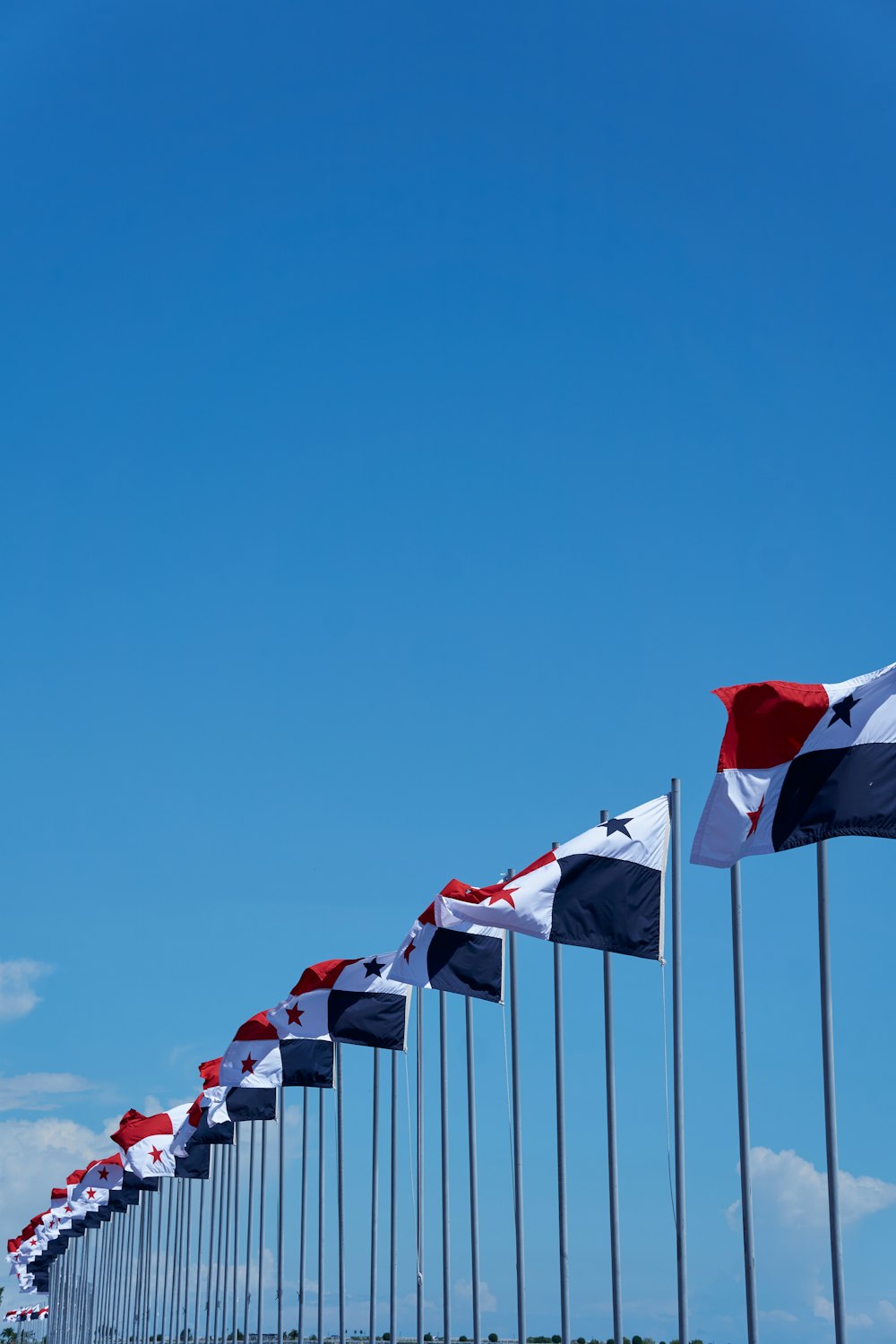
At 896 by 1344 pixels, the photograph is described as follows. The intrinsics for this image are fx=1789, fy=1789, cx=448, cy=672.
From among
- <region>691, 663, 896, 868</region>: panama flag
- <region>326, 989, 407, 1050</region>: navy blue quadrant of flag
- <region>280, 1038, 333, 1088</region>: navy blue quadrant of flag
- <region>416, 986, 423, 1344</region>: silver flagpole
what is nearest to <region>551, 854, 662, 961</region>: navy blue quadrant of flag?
<region>691, 663, 896, 868</region>: panama flag

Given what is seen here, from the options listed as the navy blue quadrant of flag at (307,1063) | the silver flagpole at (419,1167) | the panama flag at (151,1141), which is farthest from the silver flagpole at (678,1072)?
the panama flag at (151,1141)

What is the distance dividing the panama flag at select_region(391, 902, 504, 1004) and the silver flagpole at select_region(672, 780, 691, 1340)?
6.01 m

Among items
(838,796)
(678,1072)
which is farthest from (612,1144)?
(838,796)

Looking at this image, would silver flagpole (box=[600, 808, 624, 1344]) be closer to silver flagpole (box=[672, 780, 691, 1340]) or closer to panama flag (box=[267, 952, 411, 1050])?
silver flagpole (box=[672, 780, 691, 1340])

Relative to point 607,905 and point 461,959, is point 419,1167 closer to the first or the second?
point 461,959

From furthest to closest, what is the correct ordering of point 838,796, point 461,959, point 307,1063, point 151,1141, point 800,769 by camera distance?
1. point 151,1141
2. point 307,1063
3. point 461,959
4. point 800,769
5. point 838,796

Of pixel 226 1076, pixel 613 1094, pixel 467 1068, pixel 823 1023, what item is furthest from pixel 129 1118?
pixel 823 1023

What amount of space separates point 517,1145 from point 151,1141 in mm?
32414

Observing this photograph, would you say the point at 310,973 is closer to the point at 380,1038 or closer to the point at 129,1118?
the point at 380,1038

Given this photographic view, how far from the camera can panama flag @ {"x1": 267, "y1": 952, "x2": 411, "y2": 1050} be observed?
37.1 m

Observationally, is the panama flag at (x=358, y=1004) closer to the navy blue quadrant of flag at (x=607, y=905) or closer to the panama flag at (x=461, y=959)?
the panama flag at (x=461, y=959)

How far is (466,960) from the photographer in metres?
29.6

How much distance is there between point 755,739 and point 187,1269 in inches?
2143

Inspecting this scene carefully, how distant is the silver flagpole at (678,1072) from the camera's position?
73.9 ft
